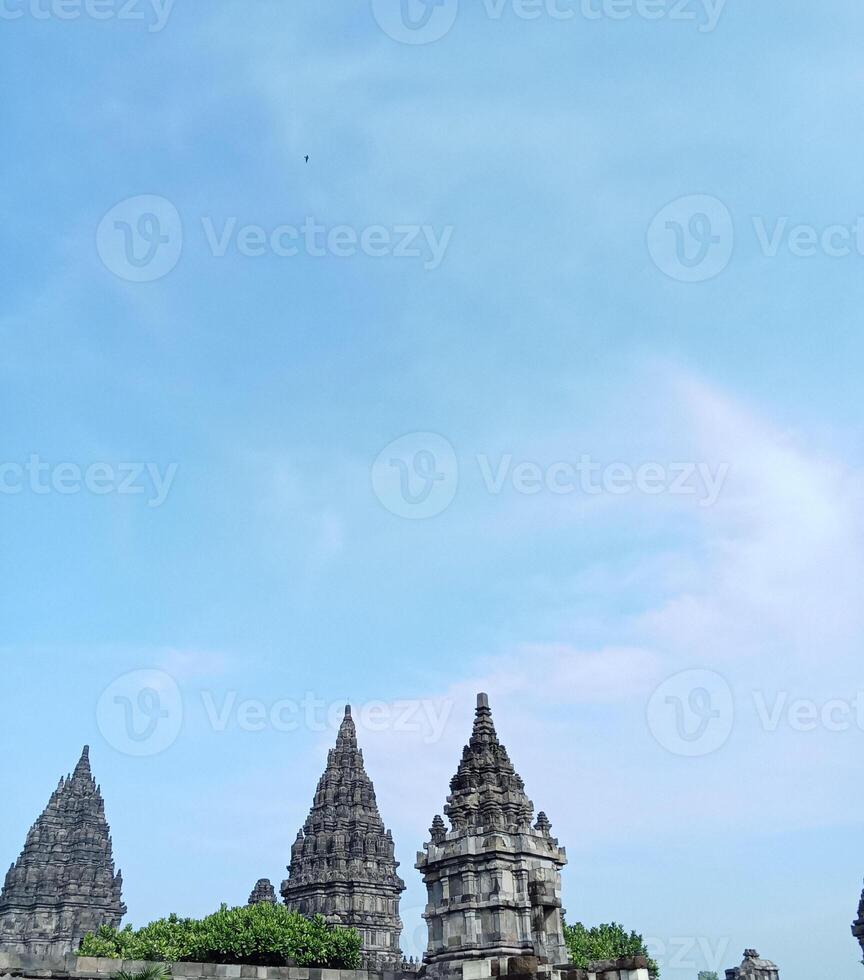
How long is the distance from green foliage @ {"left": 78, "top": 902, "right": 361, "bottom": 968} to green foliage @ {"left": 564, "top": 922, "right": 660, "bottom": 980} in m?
Result: 10.5

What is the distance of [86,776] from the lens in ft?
262

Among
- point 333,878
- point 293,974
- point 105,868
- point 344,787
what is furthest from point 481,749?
point 105,868

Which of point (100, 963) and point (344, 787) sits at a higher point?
point (344, 787)

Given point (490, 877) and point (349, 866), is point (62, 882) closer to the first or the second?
point (349, 866)

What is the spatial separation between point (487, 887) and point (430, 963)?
3.71 m

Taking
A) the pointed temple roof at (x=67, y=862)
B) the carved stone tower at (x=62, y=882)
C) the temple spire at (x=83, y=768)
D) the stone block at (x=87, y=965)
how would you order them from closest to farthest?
1. the stone block at (x=87, y=965)
2. the carved stone tower at (x=62, y=882)
3. the pointed temple roof at (x=67, y=862)
4. the temple spire at (x=83, y=768)

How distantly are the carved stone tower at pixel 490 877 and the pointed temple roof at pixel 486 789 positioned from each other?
40 millimetres

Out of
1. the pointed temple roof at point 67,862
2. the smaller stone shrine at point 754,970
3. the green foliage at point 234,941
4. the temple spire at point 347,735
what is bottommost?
the smaller stone shrine at point 754,970

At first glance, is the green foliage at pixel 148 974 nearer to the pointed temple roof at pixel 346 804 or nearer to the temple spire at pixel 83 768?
the pointed temple roof at pixel 346 804

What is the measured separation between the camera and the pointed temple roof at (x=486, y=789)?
108 feet

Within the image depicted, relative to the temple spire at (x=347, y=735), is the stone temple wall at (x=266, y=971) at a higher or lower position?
lower

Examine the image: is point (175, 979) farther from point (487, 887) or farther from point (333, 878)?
point (333, 878)

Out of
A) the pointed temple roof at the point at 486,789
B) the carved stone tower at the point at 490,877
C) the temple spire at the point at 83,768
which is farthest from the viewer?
the temple spire at the point at 83,768

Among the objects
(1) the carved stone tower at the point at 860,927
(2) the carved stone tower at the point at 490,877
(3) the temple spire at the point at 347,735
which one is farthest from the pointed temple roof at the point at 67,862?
(1) the carved stone tower at the point at 860,927
